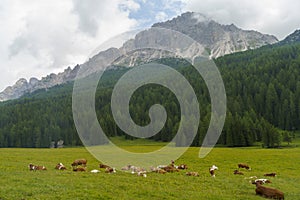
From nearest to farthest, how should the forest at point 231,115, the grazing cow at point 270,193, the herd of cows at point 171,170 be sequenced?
the grazing cow at point 270,193 → the herd of cows at point 171,170 → the forest at point 231,115

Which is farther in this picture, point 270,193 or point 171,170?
point 171,170

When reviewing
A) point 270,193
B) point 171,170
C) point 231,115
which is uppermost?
point 231,115

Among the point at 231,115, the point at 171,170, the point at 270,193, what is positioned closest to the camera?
the point at 270,193

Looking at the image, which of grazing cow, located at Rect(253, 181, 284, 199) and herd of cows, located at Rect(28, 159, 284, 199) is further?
herd of cows, located at Rect(28, 159, 284, 199)

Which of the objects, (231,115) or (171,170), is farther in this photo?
(231,115)

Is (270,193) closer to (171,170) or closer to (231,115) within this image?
(171,170)

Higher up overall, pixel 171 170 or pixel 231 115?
pixel 231 115

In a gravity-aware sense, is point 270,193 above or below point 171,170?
below

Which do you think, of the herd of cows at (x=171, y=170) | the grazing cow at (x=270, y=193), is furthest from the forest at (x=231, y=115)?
the grazing cow at (x=270, y=193)

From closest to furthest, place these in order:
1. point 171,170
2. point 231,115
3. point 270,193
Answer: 1. point 270,193
2. point 171,170
3. point 231,115

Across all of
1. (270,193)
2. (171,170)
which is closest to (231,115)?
(171,170)

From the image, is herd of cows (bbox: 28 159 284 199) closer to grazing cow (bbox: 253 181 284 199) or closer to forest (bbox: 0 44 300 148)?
grazing cow (bbox: 253 181 284 199)

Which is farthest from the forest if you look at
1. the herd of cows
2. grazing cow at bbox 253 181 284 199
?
grazing cow at bbox 253 181 284 199

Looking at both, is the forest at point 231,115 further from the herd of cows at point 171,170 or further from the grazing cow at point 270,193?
the grazing cow at point 270,193
